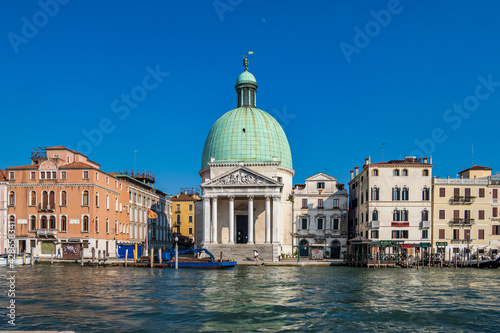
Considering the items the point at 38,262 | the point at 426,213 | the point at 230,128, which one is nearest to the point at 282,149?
the point at 230,128

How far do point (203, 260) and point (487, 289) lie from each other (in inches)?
1030

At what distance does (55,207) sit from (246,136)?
80.8 feet

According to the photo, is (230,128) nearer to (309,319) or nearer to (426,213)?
(426,213)

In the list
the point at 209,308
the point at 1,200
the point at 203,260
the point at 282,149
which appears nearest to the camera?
the point at 209,308

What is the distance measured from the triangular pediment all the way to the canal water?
23.8 meters

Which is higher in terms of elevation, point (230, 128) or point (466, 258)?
point (230, 128)

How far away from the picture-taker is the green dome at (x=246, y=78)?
232 ft

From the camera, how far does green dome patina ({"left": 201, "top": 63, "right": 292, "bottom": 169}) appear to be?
65250mm

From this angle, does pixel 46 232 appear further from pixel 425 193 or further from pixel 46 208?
pixel 425 193

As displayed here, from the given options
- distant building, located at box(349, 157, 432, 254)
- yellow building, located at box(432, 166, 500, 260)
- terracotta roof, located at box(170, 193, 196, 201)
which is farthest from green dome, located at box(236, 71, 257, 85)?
terracotta roof, located at box(170, 193, 196, 201)

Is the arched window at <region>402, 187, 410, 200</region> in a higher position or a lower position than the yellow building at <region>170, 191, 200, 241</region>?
higher

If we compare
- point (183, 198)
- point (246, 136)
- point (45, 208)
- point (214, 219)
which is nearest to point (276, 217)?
point (214, 219)

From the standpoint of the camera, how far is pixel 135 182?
2874 inches

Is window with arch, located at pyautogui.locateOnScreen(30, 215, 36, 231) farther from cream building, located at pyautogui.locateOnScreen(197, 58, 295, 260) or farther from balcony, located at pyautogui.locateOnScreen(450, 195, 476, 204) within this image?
balcony, located at pyautogui.locateOnScreen(450, 195, 476, 204)
